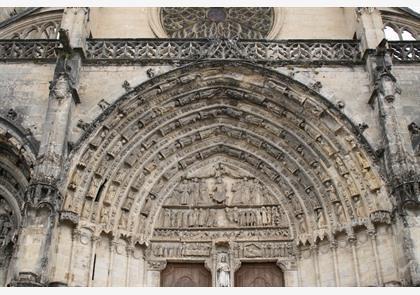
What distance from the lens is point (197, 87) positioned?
10.1 m

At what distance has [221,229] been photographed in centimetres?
968

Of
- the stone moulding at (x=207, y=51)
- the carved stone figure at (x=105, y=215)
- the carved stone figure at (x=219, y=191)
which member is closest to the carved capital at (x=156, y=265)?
the carved stone figure at (x=105, y=215)

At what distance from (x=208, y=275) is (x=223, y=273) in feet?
1.39

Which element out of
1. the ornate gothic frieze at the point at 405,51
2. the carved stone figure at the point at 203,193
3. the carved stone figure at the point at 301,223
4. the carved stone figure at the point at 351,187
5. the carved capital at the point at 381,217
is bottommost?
the carved capital at the point at 381,217

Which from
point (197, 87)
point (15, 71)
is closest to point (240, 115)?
point (197, 87)

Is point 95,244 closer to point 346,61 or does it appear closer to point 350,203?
point 350,203

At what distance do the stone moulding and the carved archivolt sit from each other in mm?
441

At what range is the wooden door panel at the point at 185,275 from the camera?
30.6 feet

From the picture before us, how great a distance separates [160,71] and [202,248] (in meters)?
3.52

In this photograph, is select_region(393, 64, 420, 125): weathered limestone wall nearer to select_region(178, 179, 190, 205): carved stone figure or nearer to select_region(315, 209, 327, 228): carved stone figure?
select_region(315, 209, 327, 228): carved stone figure

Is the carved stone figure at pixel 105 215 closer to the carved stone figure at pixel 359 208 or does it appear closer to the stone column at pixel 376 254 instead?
the carved stone figure at pixel 359 208

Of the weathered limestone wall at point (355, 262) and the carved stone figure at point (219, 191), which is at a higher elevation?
the carved stone figure at point (219, 191)

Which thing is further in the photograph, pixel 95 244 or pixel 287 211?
pixel 287 211

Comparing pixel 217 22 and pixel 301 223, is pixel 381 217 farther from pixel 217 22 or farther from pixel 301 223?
pixel 217 22
